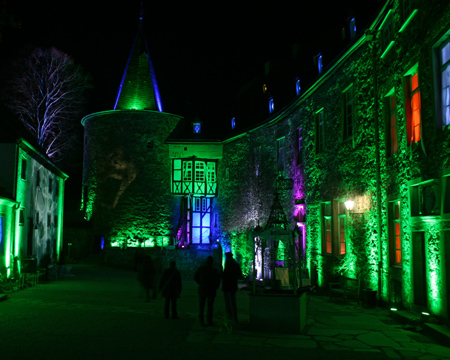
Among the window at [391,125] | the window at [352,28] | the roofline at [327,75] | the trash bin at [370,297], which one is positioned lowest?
the trash bin at [370,297]

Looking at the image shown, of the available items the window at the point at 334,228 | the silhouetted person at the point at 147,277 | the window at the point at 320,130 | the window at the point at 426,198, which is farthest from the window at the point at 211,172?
the window at the point at 426,198

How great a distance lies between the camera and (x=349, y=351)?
292 inches

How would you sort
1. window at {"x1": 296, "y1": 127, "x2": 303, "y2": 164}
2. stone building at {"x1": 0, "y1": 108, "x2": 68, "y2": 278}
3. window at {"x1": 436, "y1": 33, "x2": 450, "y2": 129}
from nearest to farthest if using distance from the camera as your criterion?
1. window at {"x1": 436, "y1": 33, "x2": 450, "y2": 129}
2. stone building at {"x1": 0, "y1": 108, "x2": 68, "y2": 278}
3. window at {"x1": 296, "y1": 127, "x2": 303, "y2": 164}

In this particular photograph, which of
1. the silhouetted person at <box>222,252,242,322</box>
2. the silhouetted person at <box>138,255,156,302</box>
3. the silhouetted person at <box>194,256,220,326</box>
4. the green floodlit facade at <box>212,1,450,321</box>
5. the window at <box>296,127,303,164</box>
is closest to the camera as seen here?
the green floodlit facade at <box>212,1,450,321</box>

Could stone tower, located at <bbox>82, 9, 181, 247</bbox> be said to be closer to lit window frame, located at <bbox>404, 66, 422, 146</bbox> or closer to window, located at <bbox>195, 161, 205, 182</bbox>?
window, located at <bbox>195, 161, 205, 182</bbox>

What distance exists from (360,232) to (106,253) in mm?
20400

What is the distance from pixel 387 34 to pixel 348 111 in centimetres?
313

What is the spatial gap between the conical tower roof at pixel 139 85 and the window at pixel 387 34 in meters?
23.9

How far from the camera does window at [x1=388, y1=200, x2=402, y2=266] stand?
36.8 feet

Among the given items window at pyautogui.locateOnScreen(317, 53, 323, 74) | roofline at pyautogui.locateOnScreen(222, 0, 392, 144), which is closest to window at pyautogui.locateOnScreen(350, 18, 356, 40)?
roofline at pyautogui.locateOnScreen(222, 0, 392, 144)

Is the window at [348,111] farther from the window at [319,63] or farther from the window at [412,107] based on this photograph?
the window at [412,107]

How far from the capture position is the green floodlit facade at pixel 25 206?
1720cm

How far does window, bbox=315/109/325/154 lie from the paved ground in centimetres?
593

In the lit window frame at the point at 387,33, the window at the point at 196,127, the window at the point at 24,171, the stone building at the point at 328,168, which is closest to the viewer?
the stone building at the point at 328,168
